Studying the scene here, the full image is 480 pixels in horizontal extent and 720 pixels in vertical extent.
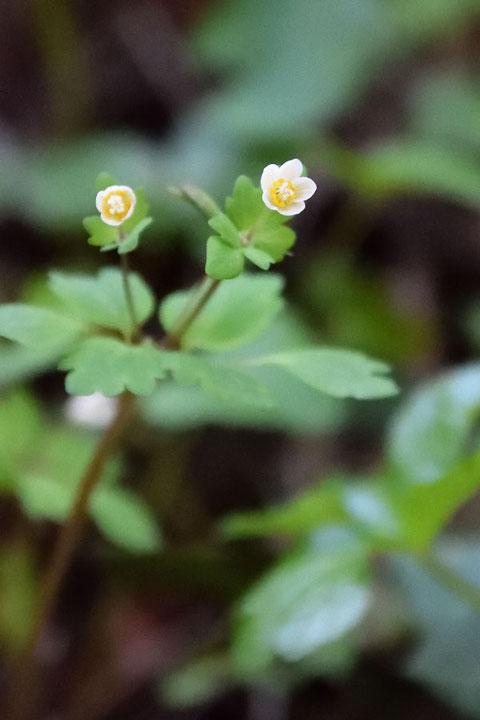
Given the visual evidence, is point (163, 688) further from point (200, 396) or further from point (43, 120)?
point (43, 120)

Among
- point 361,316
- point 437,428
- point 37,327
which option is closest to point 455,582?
point 437,428

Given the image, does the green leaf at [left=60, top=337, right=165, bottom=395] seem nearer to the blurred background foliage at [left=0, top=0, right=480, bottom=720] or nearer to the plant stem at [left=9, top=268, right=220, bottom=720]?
the plant stem at [left=9, top=268, right=220, bottom=720]

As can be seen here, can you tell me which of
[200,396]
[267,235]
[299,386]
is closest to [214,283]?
[267,235]

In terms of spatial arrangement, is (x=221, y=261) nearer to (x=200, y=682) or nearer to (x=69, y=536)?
(x=69, y=536)

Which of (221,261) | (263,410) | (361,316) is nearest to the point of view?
(221,261)

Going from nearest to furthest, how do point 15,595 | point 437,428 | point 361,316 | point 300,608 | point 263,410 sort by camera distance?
point 300,608, point 437,428, point 15,595, point 263,410, point 361,316

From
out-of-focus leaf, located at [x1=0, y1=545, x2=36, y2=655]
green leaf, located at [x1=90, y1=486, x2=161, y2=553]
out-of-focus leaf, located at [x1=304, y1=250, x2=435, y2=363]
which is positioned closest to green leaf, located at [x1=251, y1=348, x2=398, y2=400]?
green leaf, located at [x1=90, y1=486, x2=161, y2=553]
